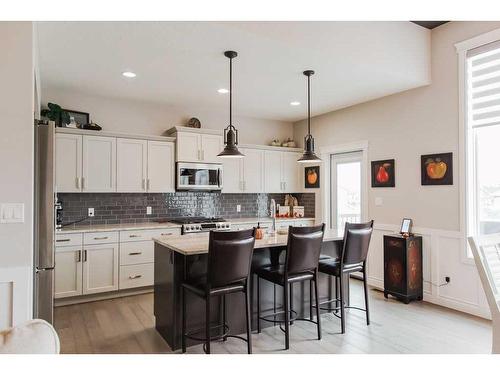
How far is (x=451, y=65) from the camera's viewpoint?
155 inches

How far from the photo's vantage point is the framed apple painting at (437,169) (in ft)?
13.0

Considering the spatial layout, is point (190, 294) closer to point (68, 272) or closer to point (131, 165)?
point (68, 272)

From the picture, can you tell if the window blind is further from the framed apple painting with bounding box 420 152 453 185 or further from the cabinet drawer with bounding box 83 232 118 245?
the cabinet drawer with bounding box 83 232 118 245

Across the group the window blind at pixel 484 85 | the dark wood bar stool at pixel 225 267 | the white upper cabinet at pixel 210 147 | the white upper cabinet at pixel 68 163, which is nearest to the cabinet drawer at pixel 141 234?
the white upper cabinet at pixel 68 163

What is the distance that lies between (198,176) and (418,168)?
9.99ft

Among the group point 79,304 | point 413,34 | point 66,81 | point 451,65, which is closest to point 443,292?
point 451,65

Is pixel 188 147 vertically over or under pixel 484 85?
under

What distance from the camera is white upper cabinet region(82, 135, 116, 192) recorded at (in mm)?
4496

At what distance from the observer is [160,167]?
502 cm

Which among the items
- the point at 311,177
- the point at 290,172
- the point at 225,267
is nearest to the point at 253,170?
the point at 290,172

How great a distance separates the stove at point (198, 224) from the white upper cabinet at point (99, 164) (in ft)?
3.40

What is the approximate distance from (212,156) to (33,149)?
325 centimetres

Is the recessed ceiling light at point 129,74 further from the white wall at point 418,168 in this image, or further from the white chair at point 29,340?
the white chair at point 29,340
